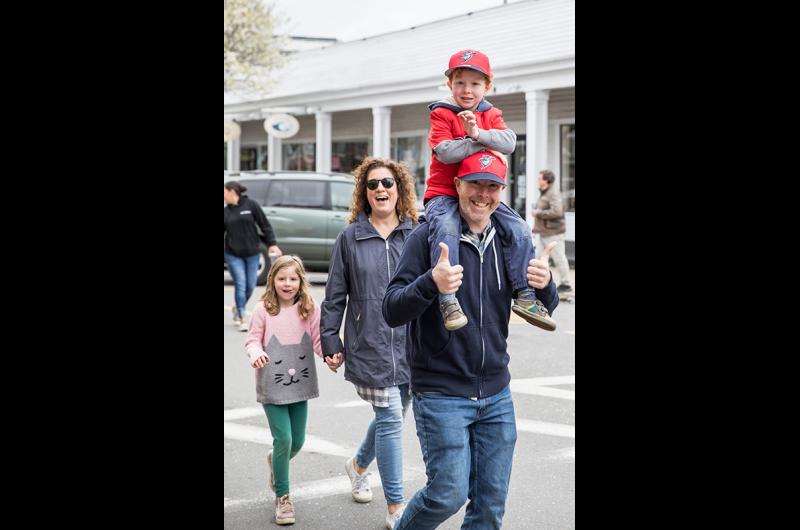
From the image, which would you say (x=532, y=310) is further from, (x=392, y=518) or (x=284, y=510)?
(x=284, y=510)

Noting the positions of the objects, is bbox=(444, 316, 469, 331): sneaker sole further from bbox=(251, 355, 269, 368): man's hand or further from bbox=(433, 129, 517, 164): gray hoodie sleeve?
bbox=(251, 355, 269, 368): man's hand

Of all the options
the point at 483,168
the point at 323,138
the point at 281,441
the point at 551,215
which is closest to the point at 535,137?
the point at 551,215

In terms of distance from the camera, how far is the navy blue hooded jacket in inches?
154

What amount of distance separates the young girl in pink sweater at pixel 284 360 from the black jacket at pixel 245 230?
21.8 feet

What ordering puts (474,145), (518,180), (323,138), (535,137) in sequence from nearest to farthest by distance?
(474,145) < (535,137) < (518,180) < (323,138)

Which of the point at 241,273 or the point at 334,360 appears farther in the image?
the point at 241,273

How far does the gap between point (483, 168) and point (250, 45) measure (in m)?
32.4

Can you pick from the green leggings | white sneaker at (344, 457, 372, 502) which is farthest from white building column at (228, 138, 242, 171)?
the green leggings

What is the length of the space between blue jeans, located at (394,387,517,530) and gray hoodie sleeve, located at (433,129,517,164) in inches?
39.0

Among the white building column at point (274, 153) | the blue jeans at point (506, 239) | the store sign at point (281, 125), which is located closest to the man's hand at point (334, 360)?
the blue jeans at point (506, 239)

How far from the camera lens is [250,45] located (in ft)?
115
